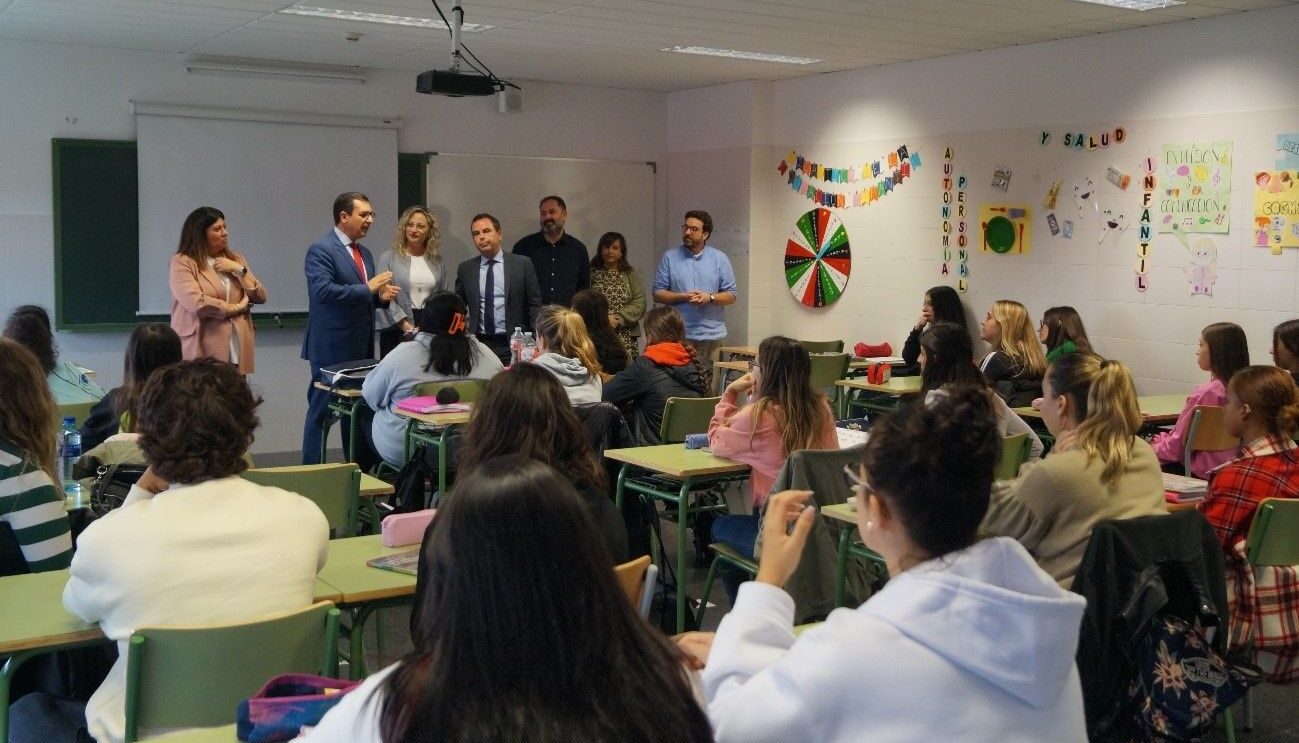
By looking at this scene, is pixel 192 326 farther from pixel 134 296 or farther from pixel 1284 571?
pixel 1284 571

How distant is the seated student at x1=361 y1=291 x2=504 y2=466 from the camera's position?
231 inches

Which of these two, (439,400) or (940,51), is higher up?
(940,51)

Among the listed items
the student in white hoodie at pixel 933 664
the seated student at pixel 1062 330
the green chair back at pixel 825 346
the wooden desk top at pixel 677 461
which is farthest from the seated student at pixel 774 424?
the green chair back at pixel 825 346

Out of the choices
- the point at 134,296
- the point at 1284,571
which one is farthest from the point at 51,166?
the point at 1284,571

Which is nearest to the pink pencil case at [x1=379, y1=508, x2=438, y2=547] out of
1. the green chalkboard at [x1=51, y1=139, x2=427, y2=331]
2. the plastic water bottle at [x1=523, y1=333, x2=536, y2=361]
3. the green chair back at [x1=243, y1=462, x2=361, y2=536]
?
the green chair back at [x1=243, y1=462, x2=361, y2=536]

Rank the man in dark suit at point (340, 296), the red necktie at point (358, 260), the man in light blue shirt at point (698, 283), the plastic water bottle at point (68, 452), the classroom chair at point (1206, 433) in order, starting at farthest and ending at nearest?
1. the man in light blue shirt at point (698, 283)
2. the red necktie at point (358, 260)
3. the man in dark suit at point (340, 296)
4. the classroom chair at point (1206, 433)
5. the plastic water bottle at point (68, 452)

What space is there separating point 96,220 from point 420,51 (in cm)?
231

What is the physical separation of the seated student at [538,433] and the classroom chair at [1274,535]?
189 centimetres

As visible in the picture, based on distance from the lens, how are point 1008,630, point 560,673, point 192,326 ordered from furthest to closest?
point 192,326, point 1008,630, point 560,673

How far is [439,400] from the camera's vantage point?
556cm

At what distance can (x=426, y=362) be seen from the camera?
5.93m

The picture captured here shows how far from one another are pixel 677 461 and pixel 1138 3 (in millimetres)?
3612

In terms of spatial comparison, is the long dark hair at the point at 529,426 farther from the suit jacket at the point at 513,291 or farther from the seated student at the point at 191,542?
the suit jacket at the point at 513,291

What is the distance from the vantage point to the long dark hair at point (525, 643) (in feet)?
4.51
